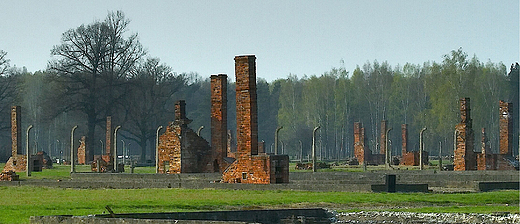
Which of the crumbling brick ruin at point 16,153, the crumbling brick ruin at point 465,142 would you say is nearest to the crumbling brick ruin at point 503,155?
the crumbling brick ruin at point 465,142

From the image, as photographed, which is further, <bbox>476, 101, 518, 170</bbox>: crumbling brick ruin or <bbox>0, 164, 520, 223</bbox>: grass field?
<bbox>476, 101, 518, 170</bbox>: crumbling brick ruin

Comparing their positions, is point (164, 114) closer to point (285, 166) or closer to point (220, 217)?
point (285, 166)

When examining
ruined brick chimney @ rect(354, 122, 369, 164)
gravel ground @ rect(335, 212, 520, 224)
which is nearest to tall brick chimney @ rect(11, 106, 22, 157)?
ruined brick chimney @ rect(354, 122, 369, 164)

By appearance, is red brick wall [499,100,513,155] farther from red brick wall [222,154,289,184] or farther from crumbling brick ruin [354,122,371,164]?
crumbling brick ruin [354,122,371,164]

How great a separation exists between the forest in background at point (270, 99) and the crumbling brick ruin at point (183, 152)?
70.9 feet

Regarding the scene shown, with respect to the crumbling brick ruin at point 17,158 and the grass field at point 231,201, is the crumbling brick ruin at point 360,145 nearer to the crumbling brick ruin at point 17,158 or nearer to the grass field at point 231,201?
the crumbling brick ruin at point 17,158

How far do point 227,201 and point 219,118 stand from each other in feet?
48.2

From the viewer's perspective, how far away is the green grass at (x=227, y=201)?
20.0 m

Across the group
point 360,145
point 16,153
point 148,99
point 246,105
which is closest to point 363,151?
point 360,145

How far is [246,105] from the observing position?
99.6 feet

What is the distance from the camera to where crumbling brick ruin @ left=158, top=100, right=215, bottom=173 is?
36.5m

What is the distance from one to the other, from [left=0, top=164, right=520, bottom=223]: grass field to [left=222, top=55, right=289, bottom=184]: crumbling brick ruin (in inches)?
93.0

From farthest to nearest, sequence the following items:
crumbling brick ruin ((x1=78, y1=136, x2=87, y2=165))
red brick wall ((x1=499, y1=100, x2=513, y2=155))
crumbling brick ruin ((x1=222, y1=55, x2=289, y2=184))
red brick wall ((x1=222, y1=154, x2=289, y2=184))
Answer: crumbling brick ruin ((x1=78, y1=136, x2=87, y2=165)) → red brick wall ((x1=499, y1=100, x2=513, y2=155)) → crumbling brick ruin ((x1=222, y1=55, x2=289, y2=184)) → red brick wall ((x1=222, y1=154, x2=289, y2=184))

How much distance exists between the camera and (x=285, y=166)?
29062 millimetres
